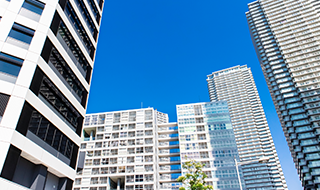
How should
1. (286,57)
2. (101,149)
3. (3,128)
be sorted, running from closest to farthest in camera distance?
(3,128)
(101,149)
(286,57)

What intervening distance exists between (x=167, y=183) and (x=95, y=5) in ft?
187

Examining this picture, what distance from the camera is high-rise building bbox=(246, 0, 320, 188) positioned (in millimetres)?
77444

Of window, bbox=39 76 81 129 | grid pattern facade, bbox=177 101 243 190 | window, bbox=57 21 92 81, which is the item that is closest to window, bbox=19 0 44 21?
window, bbox=57 21 92 81

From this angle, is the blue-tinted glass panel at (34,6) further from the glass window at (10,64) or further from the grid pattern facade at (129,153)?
the grid pattern facade at (129,153)

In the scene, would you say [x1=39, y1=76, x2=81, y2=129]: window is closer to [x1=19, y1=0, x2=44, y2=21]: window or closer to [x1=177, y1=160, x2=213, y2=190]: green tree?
[x1=19, y1=0, x2=44, y2=21]: window

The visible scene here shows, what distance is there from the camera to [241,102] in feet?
449

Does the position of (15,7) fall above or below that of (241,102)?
below

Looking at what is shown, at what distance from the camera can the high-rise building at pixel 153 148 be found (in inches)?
2746

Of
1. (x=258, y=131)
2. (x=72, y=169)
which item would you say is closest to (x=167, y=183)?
(x=72, y=169)

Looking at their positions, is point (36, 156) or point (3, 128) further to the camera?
point (36, 156)

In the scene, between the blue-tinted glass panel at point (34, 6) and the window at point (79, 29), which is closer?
the blue-tinted glass panel at point (34, 6)

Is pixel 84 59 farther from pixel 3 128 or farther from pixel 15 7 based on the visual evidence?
pixel 3 128

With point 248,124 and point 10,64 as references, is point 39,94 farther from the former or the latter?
point 248,124

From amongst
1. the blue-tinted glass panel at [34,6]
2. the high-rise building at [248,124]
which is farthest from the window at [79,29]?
the high-rise building at [248,124]
